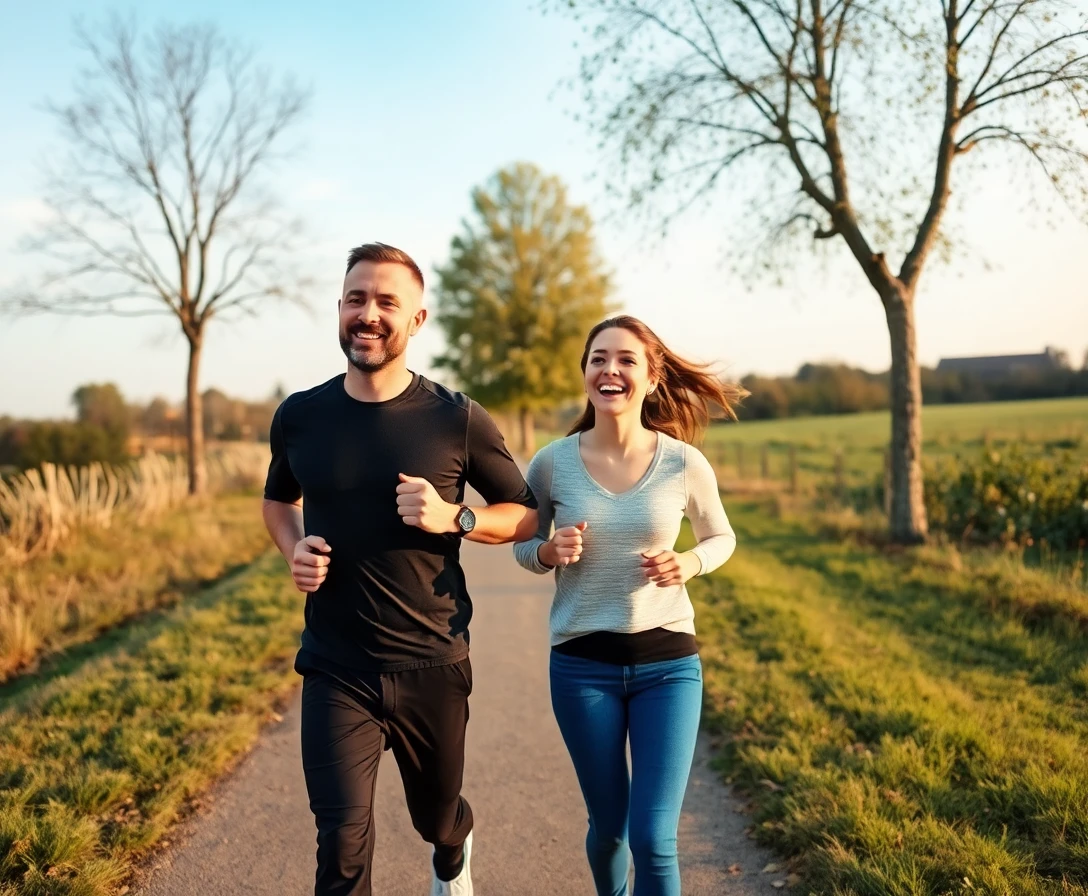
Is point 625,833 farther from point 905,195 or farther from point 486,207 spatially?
point 486,207

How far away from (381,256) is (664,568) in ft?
4.79

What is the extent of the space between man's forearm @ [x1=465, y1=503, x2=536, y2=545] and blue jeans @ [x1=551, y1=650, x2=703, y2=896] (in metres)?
0.49

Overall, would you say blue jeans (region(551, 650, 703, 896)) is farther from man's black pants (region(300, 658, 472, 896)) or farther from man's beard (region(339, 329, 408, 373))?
man's beard (region(339, 329, 408, 373))

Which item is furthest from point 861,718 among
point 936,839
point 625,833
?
point 625,833

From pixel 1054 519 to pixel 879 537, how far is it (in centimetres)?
215

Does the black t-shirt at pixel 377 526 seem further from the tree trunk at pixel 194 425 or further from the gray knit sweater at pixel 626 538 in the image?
the tree trunk at pixel 194 425

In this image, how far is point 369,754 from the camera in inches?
112

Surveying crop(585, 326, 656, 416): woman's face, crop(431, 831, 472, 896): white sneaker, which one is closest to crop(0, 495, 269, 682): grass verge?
crop(431, 831, 472, 896): white sneaker

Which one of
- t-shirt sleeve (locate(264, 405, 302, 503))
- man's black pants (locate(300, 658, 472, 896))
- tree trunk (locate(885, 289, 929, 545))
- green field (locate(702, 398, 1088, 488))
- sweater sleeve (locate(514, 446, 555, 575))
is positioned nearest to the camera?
man's black pants (locate(300, 658, 472, 896))

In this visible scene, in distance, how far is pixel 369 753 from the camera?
2850 millimetres

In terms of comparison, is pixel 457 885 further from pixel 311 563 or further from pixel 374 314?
pixel 374 314

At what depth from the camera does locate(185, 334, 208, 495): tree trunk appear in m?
20.1

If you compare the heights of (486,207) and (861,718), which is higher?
(486,207)

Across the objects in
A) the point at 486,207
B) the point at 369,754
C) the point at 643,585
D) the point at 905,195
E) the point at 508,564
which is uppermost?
the point at 486,207
